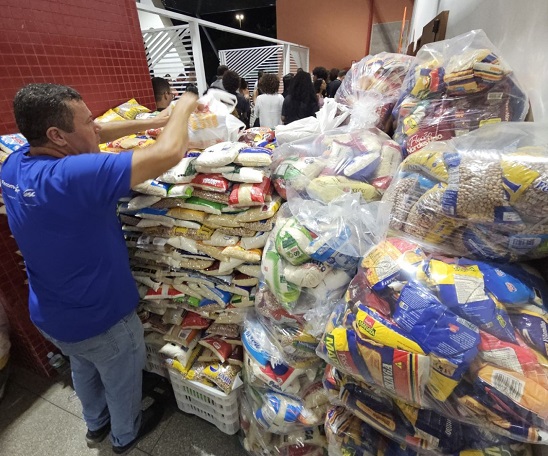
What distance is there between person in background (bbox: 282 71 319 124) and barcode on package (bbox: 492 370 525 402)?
3.31 m

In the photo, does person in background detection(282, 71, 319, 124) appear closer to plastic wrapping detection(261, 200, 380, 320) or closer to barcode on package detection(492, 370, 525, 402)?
plastic wrapping detection(261, 200, 380, 320)

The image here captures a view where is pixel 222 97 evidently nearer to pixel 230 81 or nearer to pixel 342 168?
pixel 342 168

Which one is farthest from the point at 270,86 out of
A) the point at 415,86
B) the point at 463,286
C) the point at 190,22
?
the point at 463,286

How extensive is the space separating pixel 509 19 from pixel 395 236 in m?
0.98

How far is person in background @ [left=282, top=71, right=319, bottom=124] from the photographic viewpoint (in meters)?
3.42

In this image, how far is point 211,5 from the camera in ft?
32.5

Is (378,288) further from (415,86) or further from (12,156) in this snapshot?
(12,156)

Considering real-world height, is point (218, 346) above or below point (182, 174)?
below

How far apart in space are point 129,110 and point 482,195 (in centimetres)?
197

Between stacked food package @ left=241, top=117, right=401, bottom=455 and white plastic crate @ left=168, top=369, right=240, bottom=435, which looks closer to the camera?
stacked food package @ left=241, top=117, right=401, bottom=455

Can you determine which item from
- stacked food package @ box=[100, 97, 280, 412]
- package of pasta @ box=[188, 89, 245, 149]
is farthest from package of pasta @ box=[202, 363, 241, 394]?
package of pasta @ box=[188, 89, 245, 149]

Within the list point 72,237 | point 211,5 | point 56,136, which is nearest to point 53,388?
point 72,237

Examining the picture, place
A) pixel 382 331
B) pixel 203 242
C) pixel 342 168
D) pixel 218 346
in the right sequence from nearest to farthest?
1. pixel 382 331
2. pixel 342 168
3. pixel 203 242
4. pixel 218 346

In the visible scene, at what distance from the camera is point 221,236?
1288 mm
